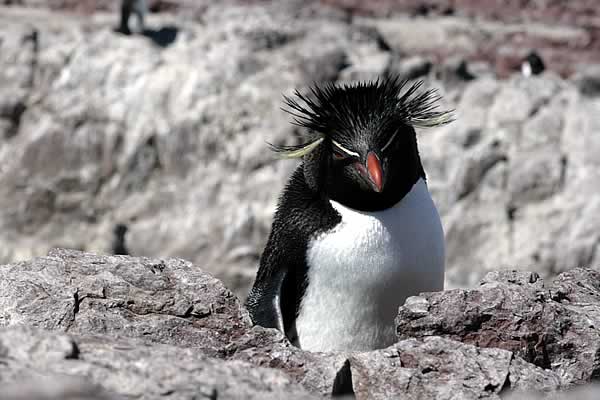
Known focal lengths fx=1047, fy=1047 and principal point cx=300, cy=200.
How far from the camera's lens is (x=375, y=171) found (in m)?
3.82

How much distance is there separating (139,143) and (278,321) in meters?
14.2

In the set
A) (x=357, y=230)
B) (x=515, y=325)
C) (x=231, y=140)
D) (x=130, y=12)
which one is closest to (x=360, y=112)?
(x=357, y=230)

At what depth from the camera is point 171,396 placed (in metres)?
2.10

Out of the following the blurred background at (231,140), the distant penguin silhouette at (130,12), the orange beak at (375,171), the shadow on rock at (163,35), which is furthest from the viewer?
the distant penguin silhouette at (130,12)

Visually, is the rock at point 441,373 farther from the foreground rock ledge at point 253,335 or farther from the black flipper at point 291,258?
the black flipper at point 291,258

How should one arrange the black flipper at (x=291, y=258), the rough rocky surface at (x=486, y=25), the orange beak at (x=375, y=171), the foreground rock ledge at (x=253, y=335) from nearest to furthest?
1. the foreground rock ledge at (x=253, y=335)
2. the orange beak at (x=375, y=171)
3. the black flipper at (x=291, y=258)
4. the rough rocky surface at (x=486, y=25)

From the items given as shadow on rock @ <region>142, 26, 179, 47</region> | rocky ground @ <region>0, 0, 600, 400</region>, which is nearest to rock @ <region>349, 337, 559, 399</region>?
rocky ground @ <region>0, 0, 600, 400</region>

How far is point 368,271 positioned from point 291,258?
382 mm

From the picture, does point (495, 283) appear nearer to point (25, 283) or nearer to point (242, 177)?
point (25, 283)

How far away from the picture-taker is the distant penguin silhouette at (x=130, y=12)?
64.7 feet

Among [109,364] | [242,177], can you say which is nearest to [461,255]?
[242,177]

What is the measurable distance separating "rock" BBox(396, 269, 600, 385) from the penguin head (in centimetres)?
74

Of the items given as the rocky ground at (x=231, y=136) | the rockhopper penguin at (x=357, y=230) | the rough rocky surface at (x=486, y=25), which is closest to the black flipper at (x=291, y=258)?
the rockhopper penguin at (x=357, y=230)

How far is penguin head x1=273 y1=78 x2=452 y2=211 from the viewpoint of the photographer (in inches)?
154
